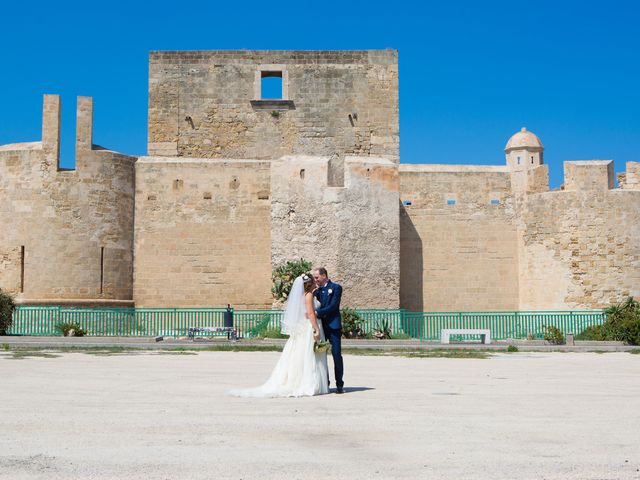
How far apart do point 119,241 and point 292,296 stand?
48.7 ft

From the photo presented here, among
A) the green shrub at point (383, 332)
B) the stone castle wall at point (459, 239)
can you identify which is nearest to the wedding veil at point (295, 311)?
the green shrub at point (383, 332)

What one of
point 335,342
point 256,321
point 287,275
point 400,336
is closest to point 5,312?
point 256,321

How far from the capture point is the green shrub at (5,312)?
67.2ft

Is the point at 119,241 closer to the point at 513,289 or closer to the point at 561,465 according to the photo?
the point at 513,289

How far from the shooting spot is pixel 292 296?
32.4ft

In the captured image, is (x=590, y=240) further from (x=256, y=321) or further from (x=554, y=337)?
(x=256, y=321)

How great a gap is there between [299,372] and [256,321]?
41.7ft

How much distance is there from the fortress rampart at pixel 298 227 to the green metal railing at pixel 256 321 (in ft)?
4.09

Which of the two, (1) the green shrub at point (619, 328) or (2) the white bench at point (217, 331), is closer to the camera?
(1) the green shrub at point (619, 328)

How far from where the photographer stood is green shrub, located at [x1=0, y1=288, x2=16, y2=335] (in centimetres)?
2047

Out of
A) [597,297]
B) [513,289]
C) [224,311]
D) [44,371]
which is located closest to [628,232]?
[597,297]

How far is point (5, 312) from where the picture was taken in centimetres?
2052

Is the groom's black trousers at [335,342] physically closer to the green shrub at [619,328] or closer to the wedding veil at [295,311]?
the wedding veil at [295,311]

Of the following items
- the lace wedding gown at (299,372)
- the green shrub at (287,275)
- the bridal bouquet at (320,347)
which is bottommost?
the lace wedding gown at (299,372)
